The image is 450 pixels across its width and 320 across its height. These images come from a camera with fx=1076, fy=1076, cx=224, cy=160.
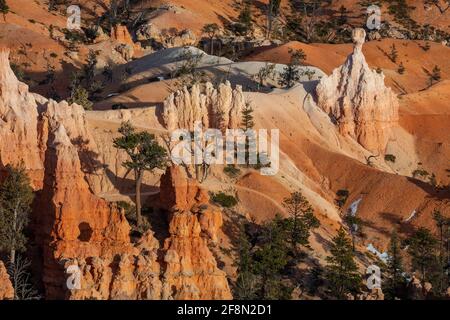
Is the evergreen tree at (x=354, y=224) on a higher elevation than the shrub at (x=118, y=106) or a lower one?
lower

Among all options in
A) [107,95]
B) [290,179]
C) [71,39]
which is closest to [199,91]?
[290,179]

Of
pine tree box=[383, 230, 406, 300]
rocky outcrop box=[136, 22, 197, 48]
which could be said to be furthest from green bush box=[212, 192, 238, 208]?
rocky outcrop box=[136, 22, 197, 48]

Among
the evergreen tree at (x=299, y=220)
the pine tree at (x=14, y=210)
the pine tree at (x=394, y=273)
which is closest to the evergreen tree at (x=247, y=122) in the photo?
the evergreen tree at (x=299, y=220)

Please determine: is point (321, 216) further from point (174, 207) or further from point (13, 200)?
point (13, 200)

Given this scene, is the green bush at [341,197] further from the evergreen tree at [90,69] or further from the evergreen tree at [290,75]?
the evergreen tree at [90,69]

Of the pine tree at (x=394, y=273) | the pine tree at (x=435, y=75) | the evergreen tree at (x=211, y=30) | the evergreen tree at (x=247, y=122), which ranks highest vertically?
the evergreen tree at (x=211, y=30)
